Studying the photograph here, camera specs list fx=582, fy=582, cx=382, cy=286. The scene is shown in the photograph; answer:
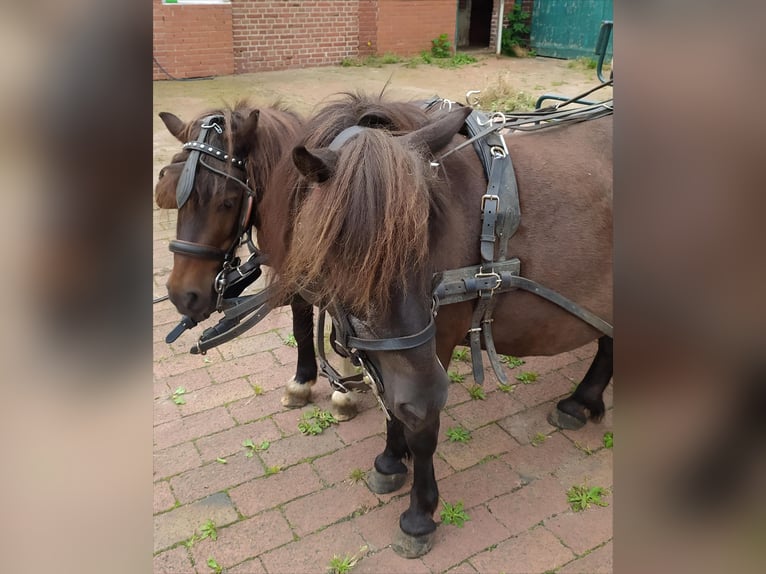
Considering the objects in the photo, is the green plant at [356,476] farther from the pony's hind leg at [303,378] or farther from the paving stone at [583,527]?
the paving stone at [583,527]

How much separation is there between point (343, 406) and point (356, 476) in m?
0.47

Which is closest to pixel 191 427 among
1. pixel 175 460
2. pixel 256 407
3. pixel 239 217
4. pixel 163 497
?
pixel 175 460

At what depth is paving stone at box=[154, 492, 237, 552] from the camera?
2.41m

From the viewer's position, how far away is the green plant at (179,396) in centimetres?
320

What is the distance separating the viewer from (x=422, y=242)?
168 centimetres

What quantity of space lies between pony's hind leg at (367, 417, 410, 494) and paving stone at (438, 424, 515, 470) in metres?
0.31

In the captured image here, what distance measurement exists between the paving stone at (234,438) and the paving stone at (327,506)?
47cm

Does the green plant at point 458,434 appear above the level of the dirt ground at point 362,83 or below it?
below

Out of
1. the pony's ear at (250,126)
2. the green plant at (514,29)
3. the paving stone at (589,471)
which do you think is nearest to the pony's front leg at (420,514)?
the paving stone at (589,471)

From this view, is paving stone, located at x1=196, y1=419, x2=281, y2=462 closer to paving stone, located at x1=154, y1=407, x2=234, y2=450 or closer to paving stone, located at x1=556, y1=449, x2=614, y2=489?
paving stone, located at x1=154, y1=407, x2=234, y2=450

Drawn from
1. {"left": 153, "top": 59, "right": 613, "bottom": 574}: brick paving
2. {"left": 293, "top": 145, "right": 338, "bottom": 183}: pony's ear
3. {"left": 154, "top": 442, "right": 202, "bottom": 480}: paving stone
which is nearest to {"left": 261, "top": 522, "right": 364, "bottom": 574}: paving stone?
{"left": 153, "top": 59, "right": 613, "bottom": 574}: brick paving
